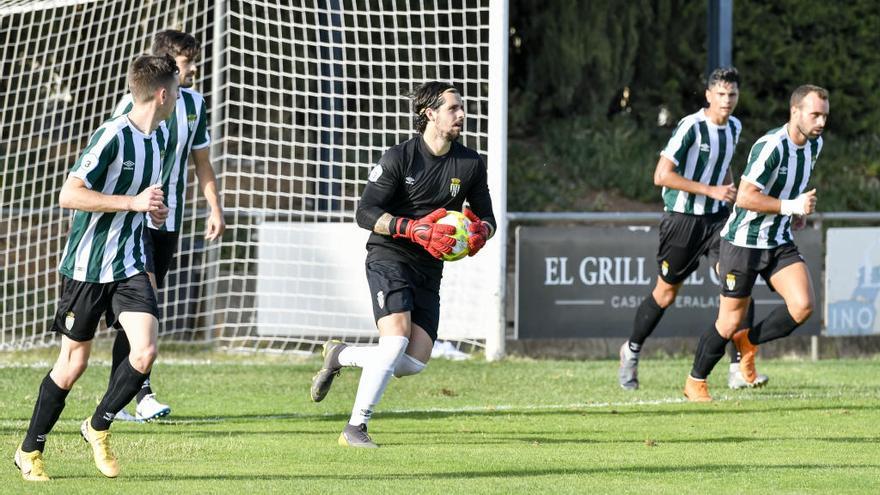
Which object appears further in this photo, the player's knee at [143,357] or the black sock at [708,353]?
the black sock at [708,353]

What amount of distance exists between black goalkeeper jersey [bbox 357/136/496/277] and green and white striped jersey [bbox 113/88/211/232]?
55.5 inches

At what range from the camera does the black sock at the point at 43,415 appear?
6156 millimetres

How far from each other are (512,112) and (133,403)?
973 cm

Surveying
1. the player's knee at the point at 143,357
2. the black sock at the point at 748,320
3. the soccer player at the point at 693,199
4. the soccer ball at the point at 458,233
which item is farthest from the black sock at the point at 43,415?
the black sock at the point at 748,320

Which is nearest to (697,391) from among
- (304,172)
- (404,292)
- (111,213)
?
(404,292)

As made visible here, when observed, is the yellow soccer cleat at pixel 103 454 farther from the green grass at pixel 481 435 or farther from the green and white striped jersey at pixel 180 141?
the green and white striped jersey at pixel 180 141

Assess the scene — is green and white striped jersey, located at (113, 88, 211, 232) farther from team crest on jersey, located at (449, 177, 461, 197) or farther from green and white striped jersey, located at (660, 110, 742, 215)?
green and white striped jersey, located at (660, 110, 742, 215)

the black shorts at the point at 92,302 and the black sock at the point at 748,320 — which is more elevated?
the black shorts at the point at 92,302

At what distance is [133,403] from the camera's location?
8.90 m

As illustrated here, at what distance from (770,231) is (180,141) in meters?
3.67

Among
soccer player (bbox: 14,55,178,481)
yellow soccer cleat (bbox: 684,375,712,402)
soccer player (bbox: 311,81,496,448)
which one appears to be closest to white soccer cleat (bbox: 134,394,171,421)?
soccer player (bbox: 311,81,496,448)

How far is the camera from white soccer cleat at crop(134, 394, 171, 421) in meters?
8.16

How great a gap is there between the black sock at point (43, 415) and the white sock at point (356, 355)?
5.46ft

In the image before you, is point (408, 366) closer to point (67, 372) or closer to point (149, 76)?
point (67, 372)
